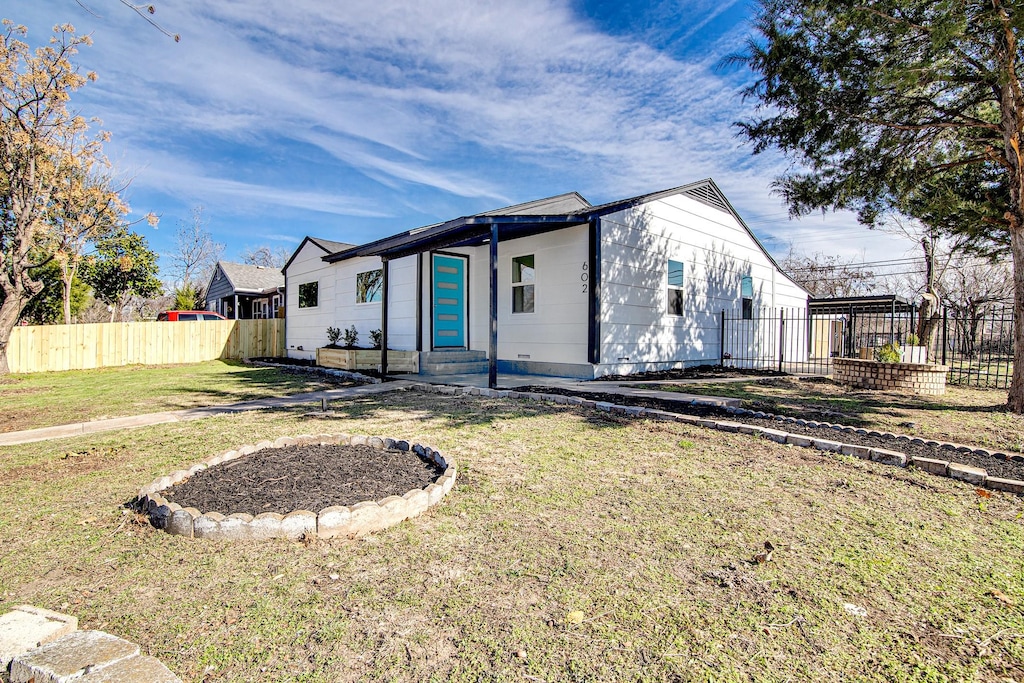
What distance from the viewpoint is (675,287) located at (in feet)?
37.0

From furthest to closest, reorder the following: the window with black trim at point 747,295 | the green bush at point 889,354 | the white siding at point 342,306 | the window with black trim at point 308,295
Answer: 1. the window with black trim at point 308,295
2. the window with black trim at point 747,295
3. the white siding at point 342,306
4. the green bush at point 889,354

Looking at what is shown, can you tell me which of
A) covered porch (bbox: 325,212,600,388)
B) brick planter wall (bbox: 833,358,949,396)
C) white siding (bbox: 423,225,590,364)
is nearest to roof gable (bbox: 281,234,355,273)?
covered porch (bbox: 325,212,600,388)

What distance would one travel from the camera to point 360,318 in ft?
43.4

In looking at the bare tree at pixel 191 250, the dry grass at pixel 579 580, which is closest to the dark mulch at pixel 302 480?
the dry grass at pixel 579 580

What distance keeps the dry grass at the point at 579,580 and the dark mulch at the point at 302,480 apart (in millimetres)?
299

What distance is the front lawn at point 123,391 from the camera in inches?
259

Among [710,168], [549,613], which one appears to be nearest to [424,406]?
[549,613]

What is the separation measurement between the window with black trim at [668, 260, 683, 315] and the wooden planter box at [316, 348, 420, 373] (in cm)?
589

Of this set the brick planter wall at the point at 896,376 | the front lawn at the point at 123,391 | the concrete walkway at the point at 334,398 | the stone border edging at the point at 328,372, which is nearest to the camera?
the concrete walkway at the point at 334,398

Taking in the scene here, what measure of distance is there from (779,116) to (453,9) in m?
5.80

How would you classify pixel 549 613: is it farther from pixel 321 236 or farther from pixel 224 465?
pixel 321 236

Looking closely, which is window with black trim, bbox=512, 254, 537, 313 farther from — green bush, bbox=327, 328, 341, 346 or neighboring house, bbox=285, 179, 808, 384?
green bush, bbox=327, 328, 341, 346

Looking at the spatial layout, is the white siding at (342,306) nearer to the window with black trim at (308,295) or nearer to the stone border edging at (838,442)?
the window with black trim at (308,295)

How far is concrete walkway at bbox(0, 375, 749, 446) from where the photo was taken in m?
5.40
